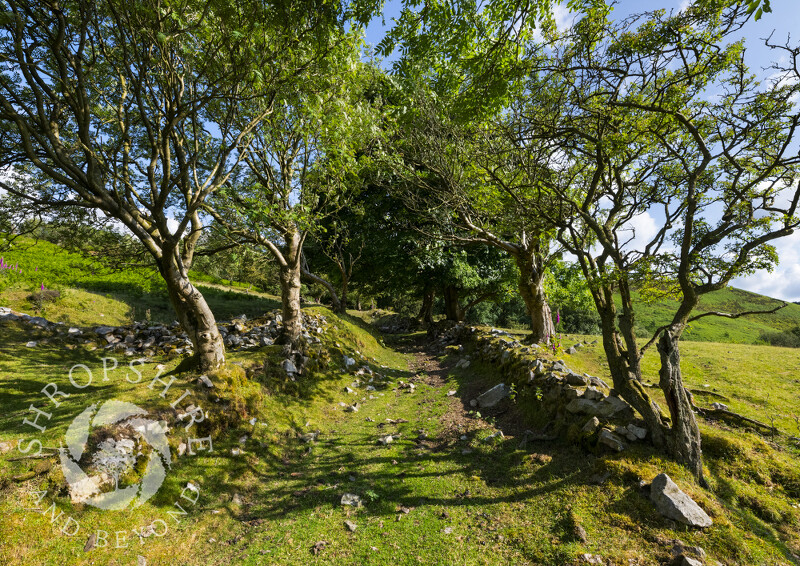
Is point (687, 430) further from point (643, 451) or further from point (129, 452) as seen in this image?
point (129, 452)

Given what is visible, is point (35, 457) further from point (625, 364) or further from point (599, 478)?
point (625, 364)

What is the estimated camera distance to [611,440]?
5.88 m

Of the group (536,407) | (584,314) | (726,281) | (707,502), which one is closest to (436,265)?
(536,407)

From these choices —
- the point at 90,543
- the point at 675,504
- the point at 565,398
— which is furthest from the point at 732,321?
the point at 90,543

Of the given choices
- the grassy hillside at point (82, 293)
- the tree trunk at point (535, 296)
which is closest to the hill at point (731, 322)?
the tree trunk at point (535, 296)

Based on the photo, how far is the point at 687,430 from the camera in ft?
17.9

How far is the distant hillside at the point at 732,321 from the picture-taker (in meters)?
65.1

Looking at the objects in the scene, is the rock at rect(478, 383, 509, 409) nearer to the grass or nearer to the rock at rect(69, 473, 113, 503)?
the grass

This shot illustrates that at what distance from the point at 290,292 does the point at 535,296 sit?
10477 mm

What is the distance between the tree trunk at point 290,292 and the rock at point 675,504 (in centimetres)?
1039

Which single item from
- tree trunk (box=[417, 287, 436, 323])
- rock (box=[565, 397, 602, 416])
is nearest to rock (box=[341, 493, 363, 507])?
rock (box=[565, 397, 602, 416])

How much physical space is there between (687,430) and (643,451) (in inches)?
30.5

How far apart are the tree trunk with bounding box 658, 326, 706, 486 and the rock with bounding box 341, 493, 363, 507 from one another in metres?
5.43

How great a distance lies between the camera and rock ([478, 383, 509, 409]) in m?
9.67
